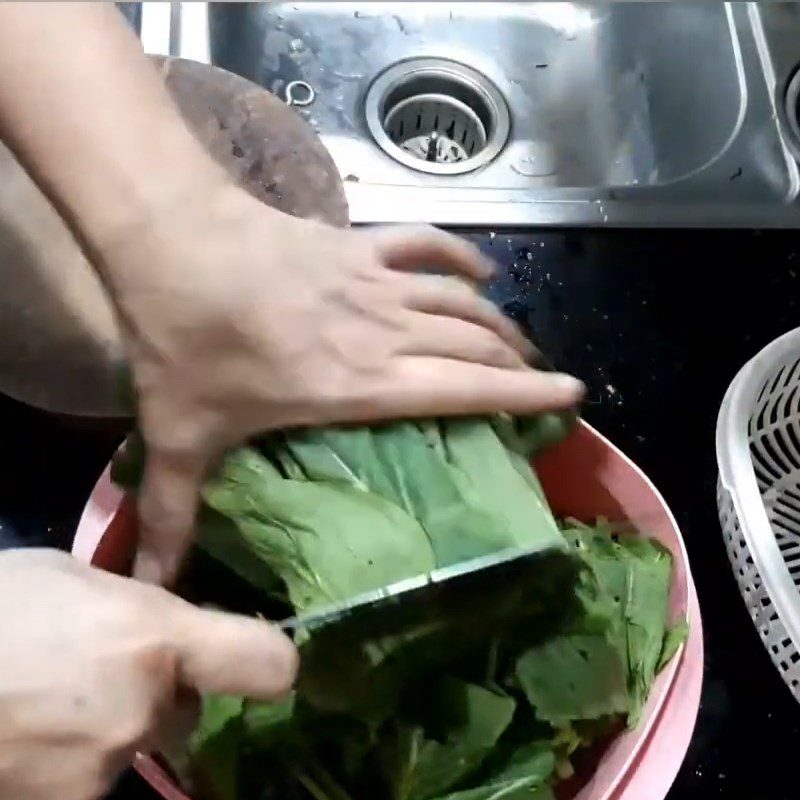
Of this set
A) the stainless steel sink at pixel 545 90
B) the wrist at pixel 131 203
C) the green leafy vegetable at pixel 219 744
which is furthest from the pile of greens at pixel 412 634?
the stainless steel sink at pixel 545 90

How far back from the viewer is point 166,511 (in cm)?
53

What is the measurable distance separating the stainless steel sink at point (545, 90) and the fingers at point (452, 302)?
1.10 feet

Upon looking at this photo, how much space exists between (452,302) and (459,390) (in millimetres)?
56

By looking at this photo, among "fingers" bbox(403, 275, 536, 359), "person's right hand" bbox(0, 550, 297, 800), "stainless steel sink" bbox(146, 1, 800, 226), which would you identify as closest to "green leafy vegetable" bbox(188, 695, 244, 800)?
"person's right hand" bbox(0, 550, 297, 800)

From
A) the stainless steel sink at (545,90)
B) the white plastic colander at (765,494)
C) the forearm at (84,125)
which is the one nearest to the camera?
the forearm at (84,125)

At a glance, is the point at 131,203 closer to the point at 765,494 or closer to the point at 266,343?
the point at 266,343

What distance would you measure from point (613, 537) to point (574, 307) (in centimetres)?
24

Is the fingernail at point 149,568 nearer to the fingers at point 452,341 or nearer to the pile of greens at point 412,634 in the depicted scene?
the pile of greens at point 412,634

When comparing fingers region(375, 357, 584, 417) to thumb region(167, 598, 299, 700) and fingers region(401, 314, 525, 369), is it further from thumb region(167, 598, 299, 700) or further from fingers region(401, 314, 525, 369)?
thumb region(167, 598, 299, 700)

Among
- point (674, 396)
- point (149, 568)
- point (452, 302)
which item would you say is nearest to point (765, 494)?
point (674, 396)

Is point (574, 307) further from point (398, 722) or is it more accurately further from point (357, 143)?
point (398, 722)

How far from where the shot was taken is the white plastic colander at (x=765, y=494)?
2.14 feet

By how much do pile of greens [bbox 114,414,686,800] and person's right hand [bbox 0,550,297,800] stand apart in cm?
6

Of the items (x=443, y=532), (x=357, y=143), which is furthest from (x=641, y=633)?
(x=357, y=143)
